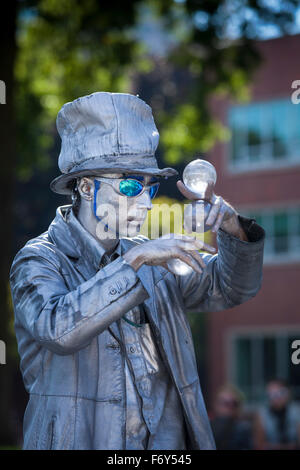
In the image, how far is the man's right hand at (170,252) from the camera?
329cm

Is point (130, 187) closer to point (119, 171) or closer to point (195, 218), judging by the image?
point (119, 171)

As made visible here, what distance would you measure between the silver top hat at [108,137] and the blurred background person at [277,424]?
8261 mm

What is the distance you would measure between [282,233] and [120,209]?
22.6 m

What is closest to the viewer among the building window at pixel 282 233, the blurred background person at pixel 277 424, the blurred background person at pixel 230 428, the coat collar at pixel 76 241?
the coat collar at pixel 76 241

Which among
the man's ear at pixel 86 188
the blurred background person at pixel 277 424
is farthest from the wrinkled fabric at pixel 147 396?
the blurred background person at pixel 277 424

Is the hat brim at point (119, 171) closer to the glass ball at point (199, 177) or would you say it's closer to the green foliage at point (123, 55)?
the glass ball at point (199, 177)

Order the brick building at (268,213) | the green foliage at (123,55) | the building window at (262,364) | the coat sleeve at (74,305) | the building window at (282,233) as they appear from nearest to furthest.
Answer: the coat sleeve at (74,305)
the green foliage at (123,55)
the building window at (262,364)
the building window at (282,233)
the brick building at (268,213)

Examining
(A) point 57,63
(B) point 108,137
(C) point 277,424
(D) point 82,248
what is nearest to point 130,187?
(B) point 108,137

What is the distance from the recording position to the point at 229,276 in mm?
3814

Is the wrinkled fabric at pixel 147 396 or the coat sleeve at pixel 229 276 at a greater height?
the coat sleeve at pixel 229 276

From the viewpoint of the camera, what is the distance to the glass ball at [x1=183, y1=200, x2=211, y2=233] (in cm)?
339

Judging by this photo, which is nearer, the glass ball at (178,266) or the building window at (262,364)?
the glass ball at (178,266)
